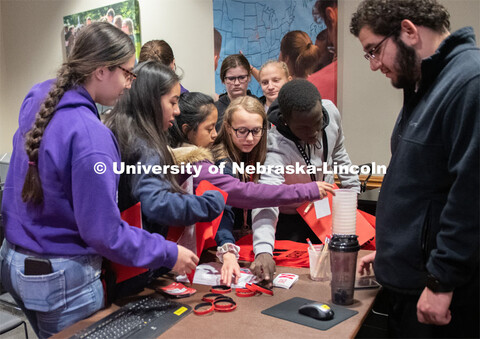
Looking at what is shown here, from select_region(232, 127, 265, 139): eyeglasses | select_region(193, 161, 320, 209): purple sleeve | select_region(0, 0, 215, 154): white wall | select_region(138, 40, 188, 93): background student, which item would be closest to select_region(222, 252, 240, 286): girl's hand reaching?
select_region(193, 161, 320, 209): purple sleeve

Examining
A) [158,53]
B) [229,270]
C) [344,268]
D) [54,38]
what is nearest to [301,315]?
[344,268]

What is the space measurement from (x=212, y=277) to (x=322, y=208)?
0.58 meters

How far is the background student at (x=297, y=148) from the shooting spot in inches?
69.1

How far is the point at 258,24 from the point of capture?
11.3 feet

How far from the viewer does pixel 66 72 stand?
1252 mm

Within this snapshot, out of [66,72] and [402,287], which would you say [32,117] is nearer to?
[66,72]

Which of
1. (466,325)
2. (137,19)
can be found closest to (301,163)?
(466,325)

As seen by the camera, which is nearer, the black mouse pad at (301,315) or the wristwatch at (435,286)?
the wristwatch at (435,286)

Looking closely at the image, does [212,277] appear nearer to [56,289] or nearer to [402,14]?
[56,289]

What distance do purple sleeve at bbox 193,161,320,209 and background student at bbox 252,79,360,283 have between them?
2.5 inches

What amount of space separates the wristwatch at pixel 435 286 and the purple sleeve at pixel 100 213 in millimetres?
784

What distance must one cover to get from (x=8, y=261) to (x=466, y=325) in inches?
50.9

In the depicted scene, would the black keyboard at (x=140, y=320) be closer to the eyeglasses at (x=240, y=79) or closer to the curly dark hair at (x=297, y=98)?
the curly dark hair at (x=297, y=98)

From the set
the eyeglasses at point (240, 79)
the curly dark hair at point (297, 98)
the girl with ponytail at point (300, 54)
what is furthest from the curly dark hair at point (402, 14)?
the girl with ponytail at point (300, 54)
